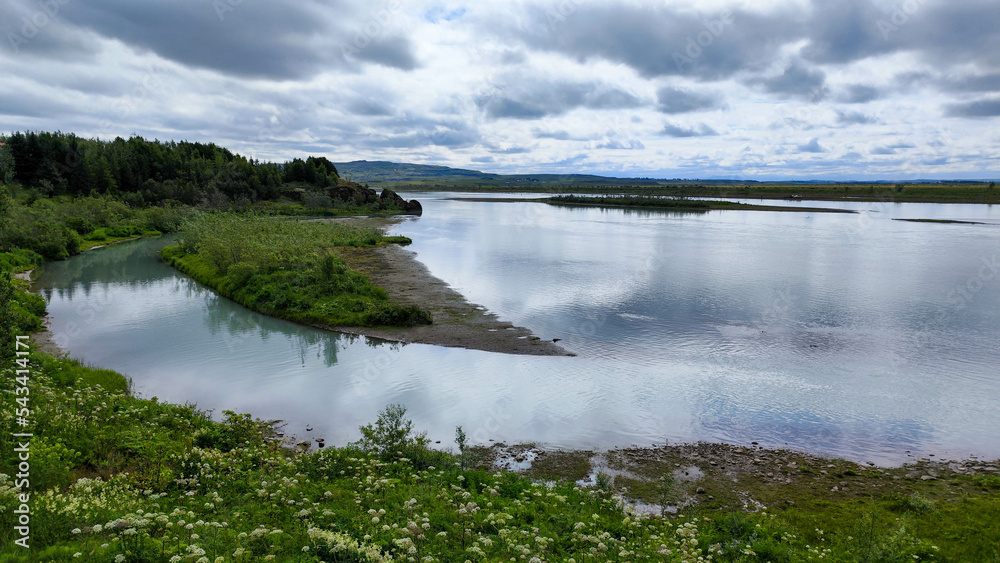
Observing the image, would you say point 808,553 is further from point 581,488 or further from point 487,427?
point 487,427

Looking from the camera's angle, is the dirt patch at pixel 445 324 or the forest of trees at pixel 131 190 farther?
the forest of trees at pixel 131 190

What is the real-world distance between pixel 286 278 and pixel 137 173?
69.2 metres

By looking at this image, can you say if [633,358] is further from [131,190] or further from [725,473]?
[131,190]

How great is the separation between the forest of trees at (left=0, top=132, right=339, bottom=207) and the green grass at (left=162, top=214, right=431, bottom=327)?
146ft

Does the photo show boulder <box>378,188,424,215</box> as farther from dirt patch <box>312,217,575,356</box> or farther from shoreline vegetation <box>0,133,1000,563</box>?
shoreline vegetation <box>0,133,1000,563</box>

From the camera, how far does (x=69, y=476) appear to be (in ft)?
26.7

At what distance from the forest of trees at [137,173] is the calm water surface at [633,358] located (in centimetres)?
4230

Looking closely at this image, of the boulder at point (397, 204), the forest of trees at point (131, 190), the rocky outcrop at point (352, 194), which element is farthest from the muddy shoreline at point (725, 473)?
the rocky outcrop at point (352, 194)

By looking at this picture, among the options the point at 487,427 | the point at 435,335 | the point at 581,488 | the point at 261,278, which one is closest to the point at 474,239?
the point at 261,278

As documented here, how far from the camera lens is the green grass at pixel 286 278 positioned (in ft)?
76.6

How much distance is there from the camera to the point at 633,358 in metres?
18.6

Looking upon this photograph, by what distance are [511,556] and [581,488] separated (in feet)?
12.2

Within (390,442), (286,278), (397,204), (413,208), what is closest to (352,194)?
(397,204)

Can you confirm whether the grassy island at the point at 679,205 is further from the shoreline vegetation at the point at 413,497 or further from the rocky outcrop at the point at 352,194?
the shoreline vegetation at the point at 413,497
